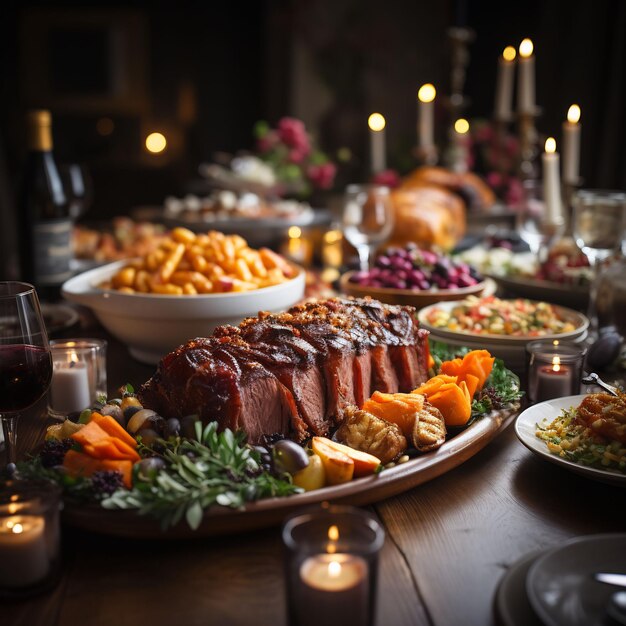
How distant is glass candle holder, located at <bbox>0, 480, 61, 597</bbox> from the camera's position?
3.76 ft

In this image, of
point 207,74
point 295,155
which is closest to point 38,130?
point 295,155

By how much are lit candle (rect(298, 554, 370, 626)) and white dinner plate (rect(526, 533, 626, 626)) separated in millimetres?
240

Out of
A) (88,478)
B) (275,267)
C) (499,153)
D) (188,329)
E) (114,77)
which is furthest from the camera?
(114,77)

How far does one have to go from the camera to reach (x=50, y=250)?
2.86 metres

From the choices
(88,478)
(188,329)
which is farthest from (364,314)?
(88,478)

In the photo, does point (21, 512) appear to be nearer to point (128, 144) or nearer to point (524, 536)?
point (524, 536)

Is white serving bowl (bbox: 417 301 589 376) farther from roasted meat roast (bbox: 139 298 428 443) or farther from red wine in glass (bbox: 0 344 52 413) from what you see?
red wine in glass (bbox: 0 344 52 413)

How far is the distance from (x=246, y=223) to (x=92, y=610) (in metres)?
3.06

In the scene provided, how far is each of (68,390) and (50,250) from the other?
3.70ft

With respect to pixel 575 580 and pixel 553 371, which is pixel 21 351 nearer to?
pixel 575 580

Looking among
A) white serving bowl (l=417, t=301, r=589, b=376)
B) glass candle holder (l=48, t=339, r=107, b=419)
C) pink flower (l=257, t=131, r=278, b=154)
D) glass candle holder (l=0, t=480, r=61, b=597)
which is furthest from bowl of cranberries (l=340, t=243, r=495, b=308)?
pink flower (l=257, t=131, r=278, b=154)

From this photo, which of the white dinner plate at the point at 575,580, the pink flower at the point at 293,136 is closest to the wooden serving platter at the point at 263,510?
the white dinner plate at the point at 575,580

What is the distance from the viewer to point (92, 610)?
1146 millimetres

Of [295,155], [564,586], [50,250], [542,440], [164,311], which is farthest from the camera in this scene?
[295,155]
